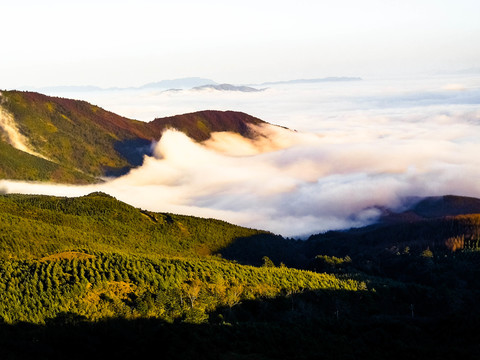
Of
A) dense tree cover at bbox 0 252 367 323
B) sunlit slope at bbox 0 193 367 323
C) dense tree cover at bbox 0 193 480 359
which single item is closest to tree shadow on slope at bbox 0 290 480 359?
dense tree cover at bbox 0 193 480 359

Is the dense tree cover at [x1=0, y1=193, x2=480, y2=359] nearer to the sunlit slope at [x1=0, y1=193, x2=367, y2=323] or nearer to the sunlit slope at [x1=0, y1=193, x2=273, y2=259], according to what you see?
the sunlit slope at [x1=0, y1=193, x2=367, y2=323]

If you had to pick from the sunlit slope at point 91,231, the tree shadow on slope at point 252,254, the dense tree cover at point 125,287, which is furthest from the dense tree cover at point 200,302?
the tree shadow on slope at point 252,254

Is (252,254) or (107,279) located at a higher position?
(107,279)

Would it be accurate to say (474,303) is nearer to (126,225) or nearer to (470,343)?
(470,343)

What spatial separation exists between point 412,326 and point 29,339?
54.8 m

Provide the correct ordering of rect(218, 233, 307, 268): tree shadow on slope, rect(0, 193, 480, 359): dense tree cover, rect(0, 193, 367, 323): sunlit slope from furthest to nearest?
rect(218, 233, 307, 268): tree shadow on slope < rect(0, 193, 367, 323): sunlit slope < rect(0, 193, 480, 359): dense tree cover

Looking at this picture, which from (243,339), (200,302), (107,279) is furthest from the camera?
(107,279)

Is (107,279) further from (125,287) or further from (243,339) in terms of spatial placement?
(243,339)

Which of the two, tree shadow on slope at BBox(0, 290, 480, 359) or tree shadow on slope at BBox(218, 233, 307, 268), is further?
→ tree shadow on slope at BBox(218, 233, 307, 268)

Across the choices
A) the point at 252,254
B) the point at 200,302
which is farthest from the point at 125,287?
the point at 252,254

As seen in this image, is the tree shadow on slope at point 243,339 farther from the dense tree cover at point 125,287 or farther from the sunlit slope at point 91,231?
the sunlit slope at point 91,231

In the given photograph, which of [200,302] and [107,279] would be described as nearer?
[200,302]

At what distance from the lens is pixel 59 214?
17100 cm

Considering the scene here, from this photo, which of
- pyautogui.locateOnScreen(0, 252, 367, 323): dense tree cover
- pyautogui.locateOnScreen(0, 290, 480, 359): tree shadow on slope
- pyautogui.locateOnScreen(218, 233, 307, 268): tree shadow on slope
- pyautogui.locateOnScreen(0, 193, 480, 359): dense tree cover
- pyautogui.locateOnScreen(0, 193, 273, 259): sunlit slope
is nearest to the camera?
pyautogui.locateOnScreen(0, 290, 480, 359): tree shadow on slope
